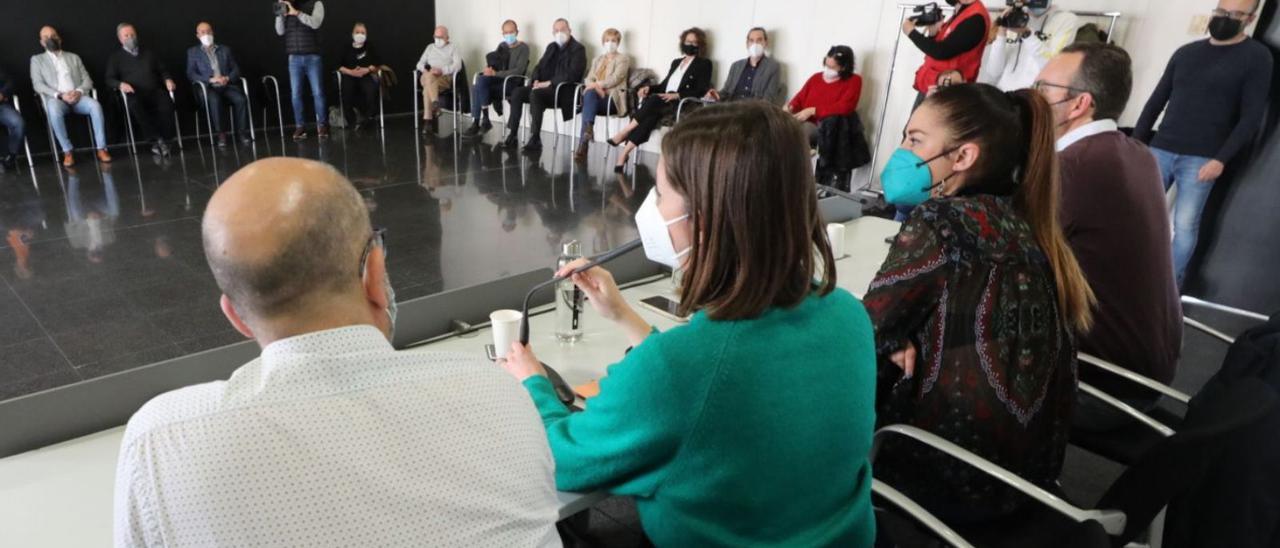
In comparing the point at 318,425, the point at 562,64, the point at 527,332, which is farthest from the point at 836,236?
the point at 562,64

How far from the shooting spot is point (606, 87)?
6.97 meters

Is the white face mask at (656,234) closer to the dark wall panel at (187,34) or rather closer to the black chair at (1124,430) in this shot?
the black chair at (1124,430)

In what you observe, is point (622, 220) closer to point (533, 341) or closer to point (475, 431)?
point (533, 341)

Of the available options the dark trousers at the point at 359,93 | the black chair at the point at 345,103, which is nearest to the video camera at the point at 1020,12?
the black chair at the point at 345,103

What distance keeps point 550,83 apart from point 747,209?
21.2 ft

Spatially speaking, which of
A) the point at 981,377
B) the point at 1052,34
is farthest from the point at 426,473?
the point at 1052,34

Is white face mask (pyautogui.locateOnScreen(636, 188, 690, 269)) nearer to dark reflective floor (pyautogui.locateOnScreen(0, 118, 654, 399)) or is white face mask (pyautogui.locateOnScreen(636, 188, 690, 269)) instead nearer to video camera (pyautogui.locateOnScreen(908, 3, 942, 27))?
dark reflective floor (pyautogui.locateOnScreen(0, 118, 654, 399))

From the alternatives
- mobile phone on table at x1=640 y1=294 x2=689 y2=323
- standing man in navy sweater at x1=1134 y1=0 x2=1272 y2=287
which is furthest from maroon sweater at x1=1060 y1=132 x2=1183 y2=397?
standing man in navy sweater at x1=1134 y1=0 x2=1272 y2=287

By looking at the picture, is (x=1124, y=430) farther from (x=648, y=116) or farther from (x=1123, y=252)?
(x=648, y=116)

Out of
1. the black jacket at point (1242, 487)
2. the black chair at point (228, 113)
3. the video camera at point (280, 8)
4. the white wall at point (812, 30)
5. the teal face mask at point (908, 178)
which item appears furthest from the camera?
the video camera at point (280, 8)

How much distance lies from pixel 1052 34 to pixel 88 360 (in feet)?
16.8

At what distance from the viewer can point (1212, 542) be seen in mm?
1448

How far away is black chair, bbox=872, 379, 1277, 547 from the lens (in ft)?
4.01

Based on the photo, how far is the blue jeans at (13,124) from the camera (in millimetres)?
5570
